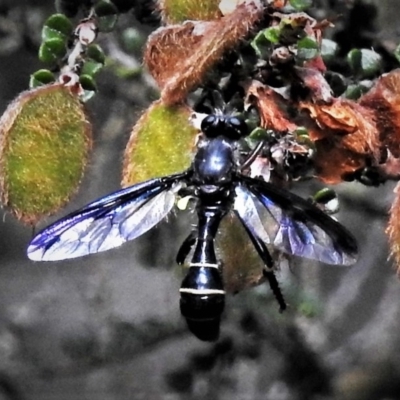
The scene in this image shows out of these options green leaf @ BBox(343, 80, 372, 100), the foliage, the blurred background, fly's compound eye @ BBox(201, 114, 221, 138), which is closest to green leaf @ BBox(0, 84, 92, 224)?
the foliage

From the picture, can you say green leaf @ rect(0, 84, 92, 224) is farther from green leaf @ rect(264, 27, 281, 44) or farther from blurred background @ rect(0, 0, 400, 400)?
blurred background @ rect(0, 0, 400, 400)

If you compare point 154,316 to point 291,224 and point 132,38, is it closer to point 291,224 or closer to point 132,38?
point 132,38

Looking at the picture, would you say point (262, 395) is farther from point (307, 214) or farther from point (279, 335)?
point (307, 214)

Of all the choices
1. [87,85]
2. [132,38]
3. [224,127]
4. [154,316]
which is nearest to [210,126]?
[224,127]

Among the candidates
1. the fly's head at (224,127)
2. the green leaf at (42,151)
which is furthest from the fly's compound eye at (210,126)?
the green leaf at (42,151)

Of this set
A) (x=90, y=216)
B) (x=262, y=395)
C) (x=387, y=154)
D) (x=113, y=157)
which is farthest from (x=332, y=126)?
(x=262, y=395)
